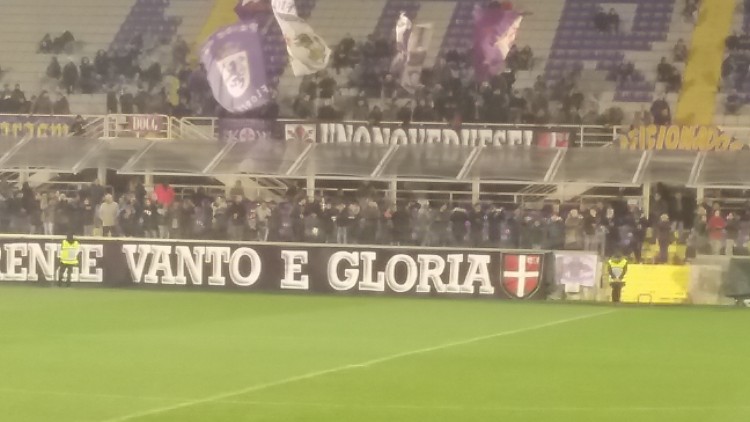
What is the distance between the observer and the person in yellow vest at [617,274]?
1068 inches

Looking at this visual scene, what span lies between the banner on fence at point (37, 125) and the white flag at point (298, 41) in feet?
28.6

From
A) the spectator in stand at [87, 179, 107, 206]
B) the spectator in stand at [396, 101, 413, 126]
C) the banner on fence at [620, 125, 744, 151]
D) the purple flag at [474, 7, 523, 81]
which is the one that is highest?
the purple flag at [474, 7, 523, 81]

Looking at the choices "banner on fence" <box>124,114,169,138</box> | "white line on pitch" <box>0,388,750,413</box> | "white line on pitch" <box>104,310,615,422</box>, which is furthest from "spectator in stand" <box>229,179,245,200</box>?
"white line on pitch" <box>0,388,750,413</box>

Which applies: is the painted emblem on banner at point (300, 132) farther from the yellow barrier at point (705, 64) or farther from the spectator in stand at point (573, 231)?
the yellow barrier at point (705, 64)

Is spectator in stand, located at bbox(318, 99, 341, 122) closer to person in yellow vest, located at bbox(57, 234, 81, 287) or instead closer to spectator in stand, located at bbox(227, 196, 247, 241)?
spectator in stand, located at bbox(227, 196, 247, 241)

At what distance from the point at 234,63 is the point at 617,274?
9.98 meters

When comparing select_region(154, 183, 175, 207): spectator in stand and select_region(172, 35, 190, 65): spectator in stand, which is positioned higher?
select_region(172, 35, 190, 65): spectator in stand

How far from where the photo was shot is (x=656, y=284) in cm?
2733

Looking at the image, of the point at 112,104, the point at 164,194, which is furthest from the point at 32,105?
the point at 164,194

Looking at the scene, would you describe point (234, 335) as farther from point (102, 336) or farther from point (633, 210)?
point (633, 210)

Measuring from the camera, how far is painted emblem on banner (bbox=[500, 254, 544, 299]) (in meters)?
27.9

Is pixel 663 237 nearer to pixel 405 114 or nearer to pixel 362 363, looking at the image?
pixel 405 114

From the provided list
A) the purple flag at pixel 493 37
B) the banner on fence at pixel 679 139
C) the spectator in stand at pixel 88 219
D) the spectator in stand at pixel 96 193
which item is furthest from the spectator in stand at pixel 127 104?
the banner on fence at pixel 679 139

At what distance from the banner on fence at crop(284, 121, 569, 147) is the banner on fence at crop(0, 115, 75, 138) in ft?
20.4
